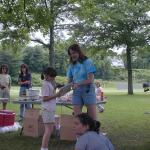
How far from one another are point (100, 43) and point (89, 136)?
113ft

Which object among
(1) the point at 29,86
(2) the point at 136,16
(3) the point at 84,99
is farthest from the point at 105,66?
(3) the point at 84,99

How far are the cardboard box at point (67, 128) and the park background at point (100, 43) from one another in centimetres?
23

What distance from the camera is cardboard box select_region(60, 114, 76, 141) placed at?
981cm

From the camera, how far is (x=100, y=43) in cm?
3931

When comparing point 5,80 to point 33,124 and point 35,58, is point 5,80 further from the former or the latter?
point 35,58

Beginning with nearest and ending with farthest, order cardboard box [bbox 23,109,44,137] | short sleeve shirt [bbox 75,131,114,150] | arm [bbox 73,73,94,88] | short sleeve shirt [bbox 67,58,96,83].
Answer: short sleeve shirt [bbox 75,131,114,150] → arm [bbox 73,73,94,88] → short sleeve shirt [bbox 67,58,96,83] → cardboard box [bbox 23,109,44,137]

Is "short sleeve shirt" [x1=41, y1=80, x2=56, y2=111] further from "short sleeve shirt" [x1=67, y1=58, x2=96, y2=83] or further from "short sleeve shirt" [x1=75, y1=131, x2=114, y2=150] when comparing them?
"short sleeve shirt" [x1=75, y1=131, x2=114, y2=150]

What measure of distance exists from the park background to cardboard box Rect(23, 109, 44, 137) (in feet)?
0.74

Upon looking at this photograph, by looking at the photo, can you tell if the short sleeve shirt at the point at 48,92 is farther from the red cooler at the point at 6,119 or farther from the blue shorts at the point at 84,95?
the red cooler at the point at 6,119

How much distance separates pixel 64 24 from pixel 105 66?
41177mm

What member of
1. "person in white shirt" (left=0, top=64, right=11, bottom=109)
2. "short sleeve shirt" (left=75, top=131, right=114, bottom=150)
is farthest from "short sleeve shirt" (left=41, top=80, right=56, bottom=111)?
"person in white shirt" (left=0, top=64, right=11, bottom=109)

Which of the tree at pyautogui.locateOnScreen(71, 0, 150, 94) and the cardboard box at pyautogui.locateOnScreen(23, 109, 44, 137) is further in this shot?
the tree at pyautogui.locateOnScreen(71, 0, 150, 94)

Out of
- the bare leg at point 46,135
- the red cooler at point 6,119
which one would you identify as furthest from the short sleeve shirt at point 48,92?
the red cooler at point 6,119

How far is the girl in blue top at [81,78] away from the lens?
8336mm
